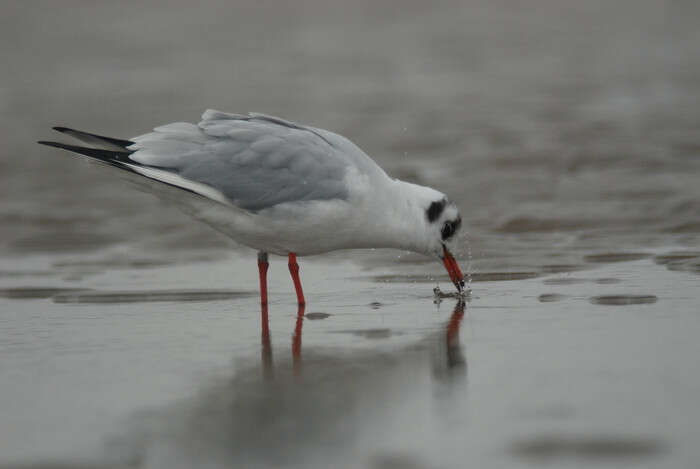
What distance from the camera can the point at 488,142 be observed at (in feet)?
41.7

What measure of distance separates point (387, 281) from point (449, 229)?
777mm

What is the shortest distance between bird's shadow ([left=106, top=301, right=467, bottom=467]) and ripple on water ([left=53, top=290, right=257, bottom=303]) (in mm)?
1724

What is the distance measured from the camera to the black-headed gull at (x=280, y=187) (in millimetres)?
6941

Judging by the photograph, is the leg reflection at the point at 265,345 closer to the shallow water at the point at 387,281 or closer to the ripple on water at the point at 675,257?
the shallow water at the point at 387,281

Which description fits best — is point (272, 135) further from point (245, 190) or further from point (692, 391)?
point (692, 391)

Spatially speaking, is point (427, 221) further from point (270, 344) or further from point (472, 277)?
point (270, 344)

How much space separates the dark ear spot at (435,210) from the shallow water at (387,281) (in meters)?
0.47

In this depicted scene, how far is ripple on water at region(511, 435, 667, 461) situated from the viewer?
12.7 feet

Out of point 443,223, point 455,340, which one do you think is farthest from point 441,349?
point 443,223

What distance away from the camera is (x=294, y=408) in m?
4.54

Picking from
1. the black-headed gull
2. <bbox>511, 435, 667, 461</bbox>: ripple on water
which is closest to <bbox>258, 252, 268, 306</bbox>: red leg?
the black-headed gull

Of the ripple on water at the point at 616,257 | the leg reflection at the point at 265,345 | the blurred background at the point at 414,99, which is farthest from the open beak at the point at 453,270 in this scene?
the ripple on water at the point at 616,257

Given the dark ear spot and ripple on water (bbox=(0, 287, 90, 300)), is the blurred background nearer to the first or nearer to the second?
ripple on water (bbox=(0, 287, 90, 300))

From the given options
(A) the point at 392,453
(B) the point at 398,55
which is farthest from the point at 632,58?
(A) the point at 392,453
